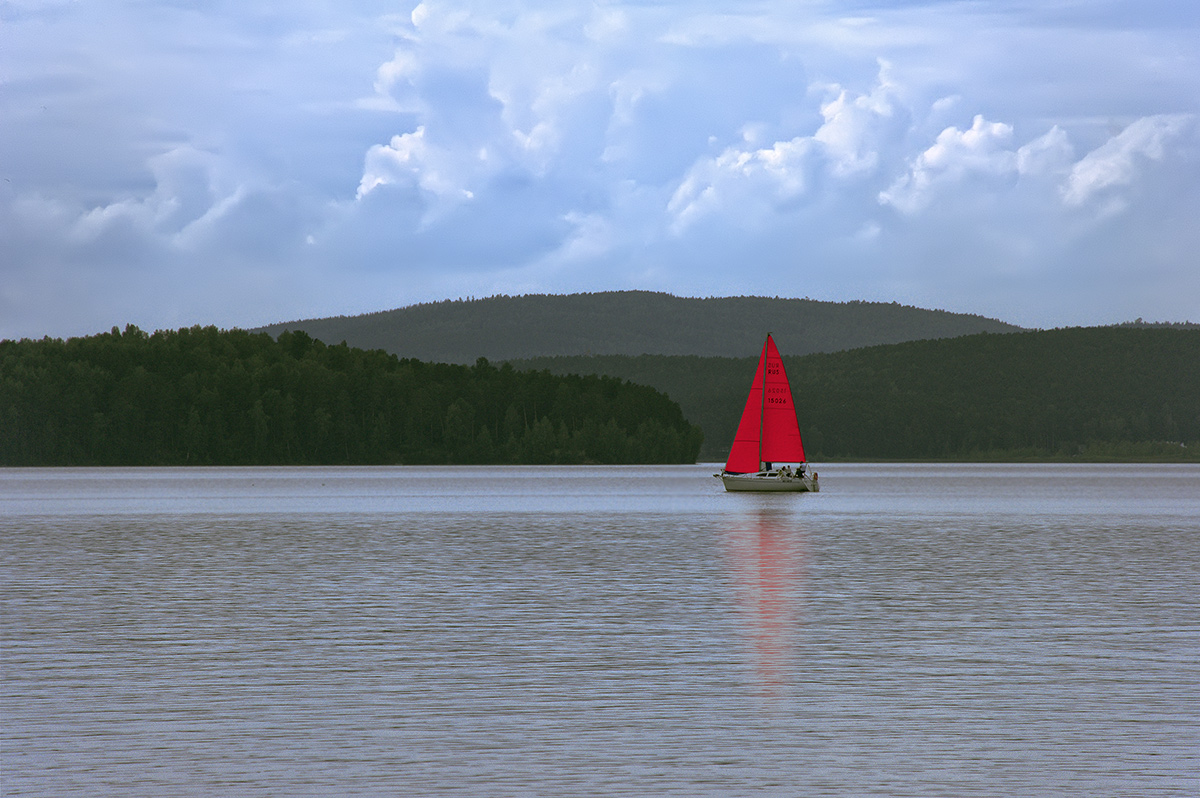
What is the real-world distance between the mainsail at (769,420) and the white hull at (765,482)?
77.1 inches

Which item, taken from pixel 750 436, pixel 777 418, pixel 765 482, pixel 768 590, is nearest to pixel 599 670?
pixel 768 590

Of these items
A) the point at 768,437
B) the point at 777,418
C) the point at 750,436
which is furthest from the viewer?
the point at 750,436

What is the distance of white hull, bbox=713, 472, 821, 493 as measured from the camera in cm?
13038

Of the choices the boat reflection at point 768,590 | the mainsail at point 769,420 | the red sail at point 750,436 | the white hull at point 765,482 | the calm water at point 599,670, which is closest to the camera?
the calm water at point 599,670

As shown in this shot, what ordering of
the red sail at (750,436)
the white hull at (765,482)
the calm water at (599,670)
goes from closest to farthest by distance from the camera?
the calm water at (599,670) → the red sail at (750,436) → the white hull at (765,482)

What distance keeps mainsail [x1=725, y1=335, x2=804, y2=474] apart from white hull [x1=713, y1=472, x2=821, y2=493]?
196cm

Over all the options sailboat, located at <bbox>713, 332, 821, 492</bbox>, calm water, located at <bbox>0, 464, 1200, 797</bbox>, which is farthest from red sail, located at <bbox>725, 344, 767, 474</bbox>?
calm water, located at <bbox>0, 464, 1200, 797</bbox>

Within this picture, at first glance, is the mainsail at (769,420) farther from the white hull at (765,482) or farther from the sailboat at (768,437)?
the white hull at (765,482)

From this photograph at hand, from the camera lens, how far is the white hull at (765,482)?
5133 inches

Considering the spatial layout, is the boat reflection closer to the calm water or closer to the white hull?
the calm water

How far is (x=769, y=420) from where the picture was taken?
122 metres

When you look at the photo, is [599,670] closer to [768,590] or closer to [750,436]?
[768,590]

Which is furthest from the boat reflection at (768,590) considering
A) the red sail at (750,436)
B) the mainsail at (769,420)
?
the red sail at (750,436)

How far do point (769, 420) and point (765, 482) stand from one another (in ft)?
36.0
